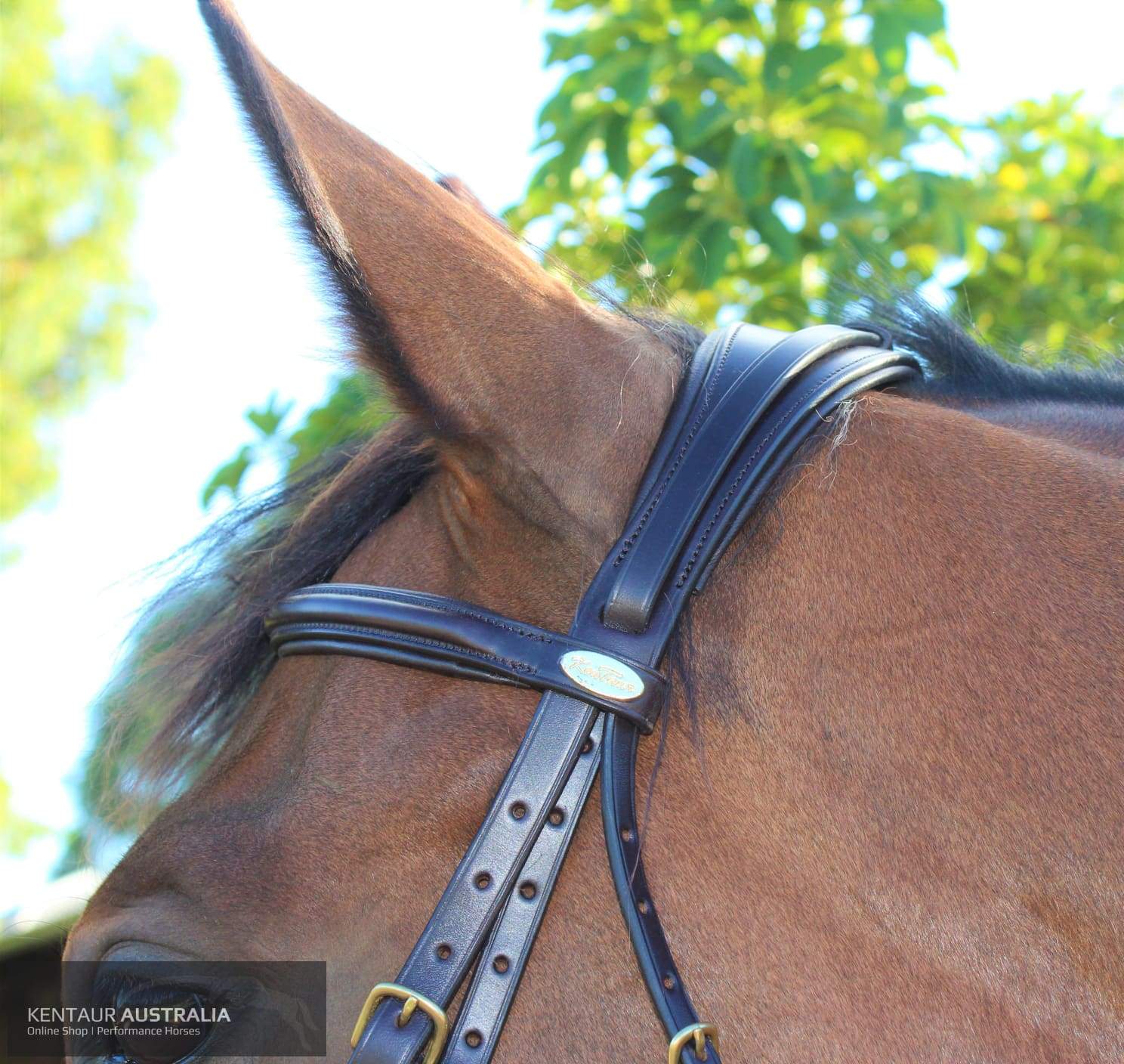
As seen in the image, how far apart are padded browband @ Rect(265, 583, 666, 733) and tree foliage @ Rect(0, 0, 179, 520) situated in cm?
1204

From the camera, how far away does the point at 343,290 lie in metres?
1.13

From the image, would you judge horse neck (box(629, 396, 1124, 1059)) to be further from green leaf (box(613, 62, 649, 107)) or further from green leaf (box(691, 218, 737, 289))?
green leaf (box(613, 62, 649, 107))

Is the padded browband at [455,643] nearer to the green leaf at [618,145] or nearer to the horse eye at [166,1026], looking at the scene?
the horse eye at [166,1026]

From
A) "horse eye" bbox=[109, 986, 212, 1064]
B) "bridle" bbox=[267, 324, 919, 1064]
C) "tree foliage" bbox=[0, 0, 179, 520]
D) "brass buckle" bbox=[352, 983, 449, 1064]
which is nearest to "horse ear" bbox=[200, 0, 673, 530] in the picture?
"bridle" bbox=[267, 324, 919, 1064]

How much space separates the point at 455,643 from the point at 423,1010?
389 mm

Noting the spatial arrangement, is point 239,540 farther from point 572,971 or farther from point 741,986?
point 741,986

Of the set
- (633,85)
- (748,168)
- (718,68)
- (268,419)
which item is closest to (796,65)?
(718,68)

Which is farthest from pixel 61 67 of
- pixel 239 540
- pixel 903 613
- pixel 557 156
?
pixel 903 613

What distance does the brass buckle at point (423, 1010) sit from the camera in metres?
1.09

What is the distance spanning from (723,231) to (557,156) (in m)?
0.59

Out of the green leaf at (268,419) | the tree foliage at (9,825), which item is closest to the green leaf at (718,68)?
the green leaf at (268,419)

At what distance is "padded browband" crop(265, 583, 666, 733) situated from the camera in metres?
1.14

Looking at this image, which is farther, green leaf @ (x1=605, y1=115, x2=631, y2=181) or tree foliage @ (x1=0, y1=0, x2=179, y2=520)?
tree foliage @ (x1=0, y1=0, x2=179, y2=520)

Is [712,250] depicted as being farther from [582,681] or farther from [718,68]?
[582,681]
